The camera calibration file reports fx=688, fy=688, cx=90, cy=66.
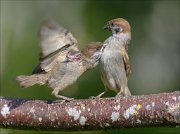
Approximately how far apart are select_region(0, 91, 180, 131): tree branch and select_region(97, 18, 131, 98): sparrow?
71cm

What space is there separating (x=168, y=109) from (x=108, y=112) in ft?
1.23

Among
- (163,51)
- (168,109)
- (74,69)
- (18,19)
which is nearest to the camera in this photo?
(168,109)

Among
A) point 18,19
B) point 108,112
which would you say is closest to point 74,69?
point 108,112

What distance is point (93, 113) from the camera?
3.99m

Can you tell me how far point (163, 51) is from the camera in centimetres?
786

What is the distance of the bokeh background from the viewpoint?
5215mm

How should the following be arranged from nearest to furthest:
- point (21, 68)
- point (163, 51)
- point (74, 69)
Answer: point (74, 69)
point (21, 68)
point (163, 51)

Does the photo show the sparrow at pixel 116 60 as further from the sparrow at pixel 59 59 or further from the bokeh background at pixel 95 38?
the bokeh background at pixel 95 38

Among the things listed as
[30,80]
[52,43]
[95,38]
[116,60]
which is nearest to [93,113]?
[52,43]

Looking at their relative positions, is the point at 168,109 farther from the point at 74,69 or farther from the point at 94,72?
the point at 94,72

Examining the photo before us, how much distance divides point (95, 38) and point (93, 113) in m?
2.02

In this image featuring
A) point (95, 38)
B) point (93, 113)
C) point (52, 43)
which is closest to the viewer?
point (93, 113)

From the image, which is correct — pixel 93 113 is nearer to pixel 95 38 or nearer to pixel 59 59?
pixel 59 59

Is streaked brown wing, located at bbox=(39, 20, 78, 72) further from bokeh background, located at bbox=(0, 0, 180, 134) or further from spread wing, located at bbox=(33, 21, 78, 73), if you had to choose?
bokeh background, located at bbox=(0, 0, 180, 134)
